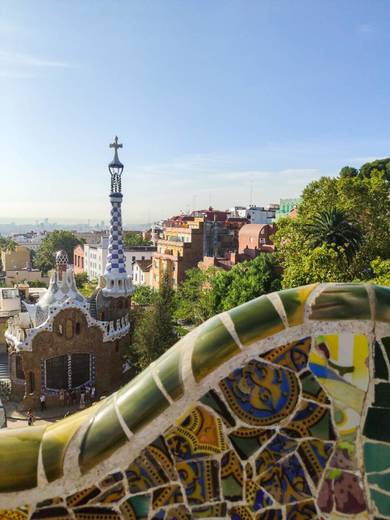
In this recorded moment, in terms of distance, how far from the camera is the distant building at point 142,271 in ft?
142

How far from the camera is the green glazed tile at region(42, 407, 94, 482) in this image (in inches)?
102

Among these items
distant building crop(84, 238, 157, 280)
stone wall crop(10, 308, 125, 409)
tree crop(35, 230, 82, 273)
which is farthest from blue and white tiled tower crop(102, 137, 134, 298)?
tree crop(35, 230, 82, 273)

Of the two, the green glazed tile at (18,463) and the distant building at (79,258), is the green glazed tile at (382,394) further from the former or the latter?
the distant building at (79,258)

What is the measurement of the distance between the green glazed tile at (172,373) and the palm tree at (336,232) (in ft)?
43.4

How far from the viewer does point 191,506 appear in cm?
268

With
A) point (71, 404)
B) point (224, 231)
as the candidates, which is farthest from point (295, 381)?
point (224, 231)

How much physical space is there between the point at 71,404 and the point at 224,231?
94.1 feet

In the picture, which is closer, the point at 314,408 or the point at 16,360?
the point at 314,408

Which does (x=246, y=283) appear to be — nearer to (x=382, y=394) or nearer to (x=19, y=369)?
(x=19, y=369)

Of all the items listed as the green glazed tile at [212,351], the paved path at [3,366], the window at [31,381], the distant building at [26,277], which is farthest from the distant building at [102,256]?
the green glazed tile at [212,351]

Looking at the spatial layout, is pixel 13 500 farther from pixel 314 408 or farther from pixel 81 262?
pixel 81 262

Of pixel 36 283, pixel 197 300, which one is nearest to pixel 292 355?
pixel 197 300

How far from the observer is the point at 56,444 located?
2.64 meters

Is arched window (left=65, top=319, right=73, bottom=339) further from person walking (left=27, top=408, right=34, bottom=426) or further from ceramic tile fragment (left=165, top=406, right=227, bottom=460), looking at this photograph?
ceramic tile fragment (left=165, top=406, right=227, bottom=460)
